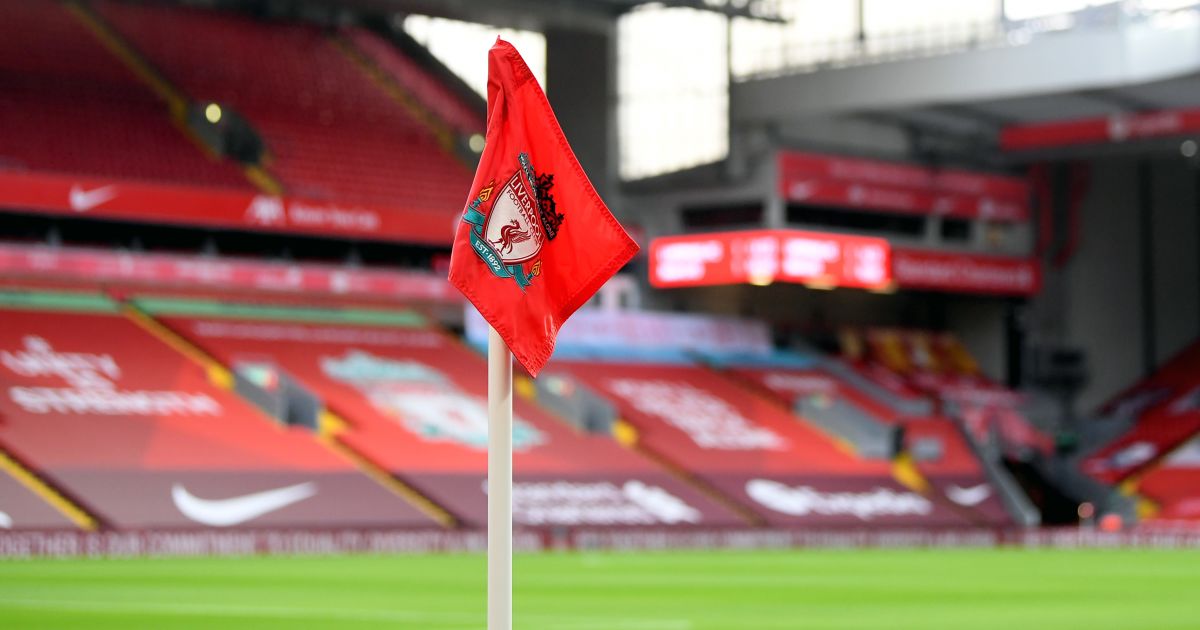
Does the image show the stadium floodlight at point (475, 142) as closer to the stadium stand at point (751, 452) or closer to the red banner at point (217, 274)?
the red banner at point (217, 274)

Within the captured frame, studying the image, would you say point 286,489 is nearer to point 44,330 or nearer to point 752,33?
point 44,330

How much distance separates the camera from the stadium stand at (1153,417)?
160 feet

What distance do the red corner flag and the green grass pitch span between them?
25.4 ft

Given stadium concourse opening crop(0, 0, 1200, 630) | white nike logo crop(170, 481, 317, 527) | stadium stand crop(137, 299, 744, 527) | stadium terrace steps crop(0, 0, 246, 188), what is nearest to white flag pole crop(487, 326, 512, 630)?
stadium concourse opening crop(0, 0, 1200, 630)

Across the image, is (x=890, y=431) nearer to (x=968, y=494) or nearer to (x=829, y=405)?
(x=829, y=405)

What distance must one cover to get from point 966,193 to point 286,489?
24545 millimetres

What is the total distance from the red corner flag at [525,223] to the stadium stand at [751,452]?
32852mm

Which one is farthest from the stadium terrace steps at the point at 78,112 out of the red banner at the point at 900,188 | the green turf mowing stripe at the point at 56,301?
the red banner at the point at 900,188

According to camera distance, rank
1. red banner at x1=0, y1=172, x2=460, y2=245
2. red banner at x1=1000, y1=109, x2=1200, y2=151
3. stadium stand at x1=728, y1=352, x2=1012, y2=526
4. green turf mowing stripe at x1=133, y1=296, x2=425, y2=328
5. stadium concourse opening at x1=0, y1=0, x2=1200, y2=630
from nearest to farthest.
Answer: stadium concourse opening at x1=0, y1=0, x2=1200, y2=630 < red banner at x1=0, y1=172, x2=460, y2=245 < green turf mowing stripe at x1=133, y1=296, x2=425, y2=328 < red banner at x1=1000, y1=109, x2=1200, y2=151 < stadium stand at x1=728, y1=352, x2=1012, y2=526

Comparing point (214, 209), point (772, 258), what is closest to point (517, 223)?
point (214, 209)

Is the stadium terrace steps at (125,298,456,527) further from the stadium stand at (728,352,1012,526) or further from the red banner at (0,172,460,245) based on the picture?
the stadium stand at (728,352,1012,526)

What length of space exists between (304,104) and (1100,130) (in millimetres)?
19184

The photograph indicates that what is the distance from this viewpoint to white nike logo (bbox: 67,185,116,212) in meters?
37.6

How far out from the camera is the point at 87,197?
124 ft
